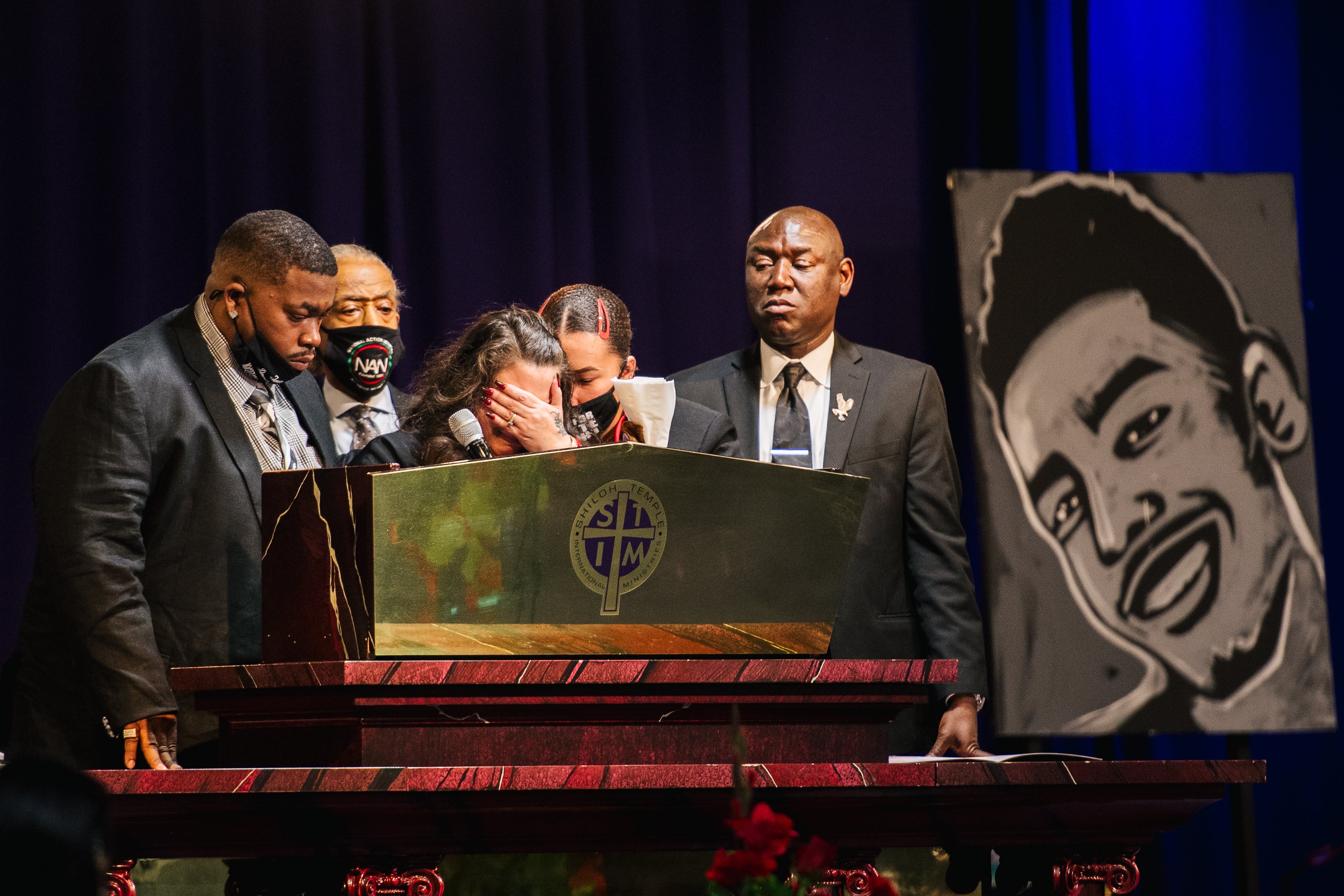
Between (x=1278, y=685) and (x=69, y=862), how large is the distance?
117 inches

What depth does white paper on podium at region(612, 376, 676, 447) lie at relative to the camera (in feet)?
6.16

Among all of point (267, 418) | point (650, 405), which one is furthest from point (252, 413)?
point (650, 405)

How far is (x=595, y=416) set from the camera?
2678mm

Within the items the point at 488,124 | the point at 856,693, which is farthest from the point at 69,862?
the point at 488,124

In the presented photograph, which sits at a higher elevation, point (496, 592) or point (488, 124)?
point (488, 124)

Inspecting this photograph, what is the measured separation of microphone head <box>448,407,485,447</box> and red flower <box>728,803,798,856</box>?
1.00 meters

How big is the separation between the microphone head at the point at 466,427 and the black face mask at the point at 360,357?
1095mm

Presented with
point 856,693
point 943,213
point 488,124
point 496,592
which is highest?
point 488,124

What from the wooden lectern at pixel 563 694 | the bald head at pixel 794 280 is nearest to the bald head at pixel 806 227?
the bald head at pixel 794 280

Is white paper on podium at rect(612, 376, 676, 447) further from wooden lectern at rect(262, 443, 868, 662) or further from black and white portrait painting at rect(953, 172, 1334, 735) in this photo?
black and white portrait painting at rect(953, 172, 1334, 735)

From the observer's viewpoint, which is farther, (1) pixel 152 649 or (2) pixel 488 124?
(2) pixel 488 124

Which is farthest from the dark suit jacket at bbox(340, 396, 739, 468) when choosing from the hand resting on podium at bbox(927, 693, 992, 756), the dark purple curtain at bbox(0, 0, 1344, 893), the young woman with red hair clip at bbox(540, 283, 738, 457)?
the dark purple curtain at bbox(0, 0, 1344, 893)

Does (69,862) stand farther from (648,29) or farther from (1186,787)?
(648,29)

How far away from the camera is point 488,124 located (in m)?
4.03
